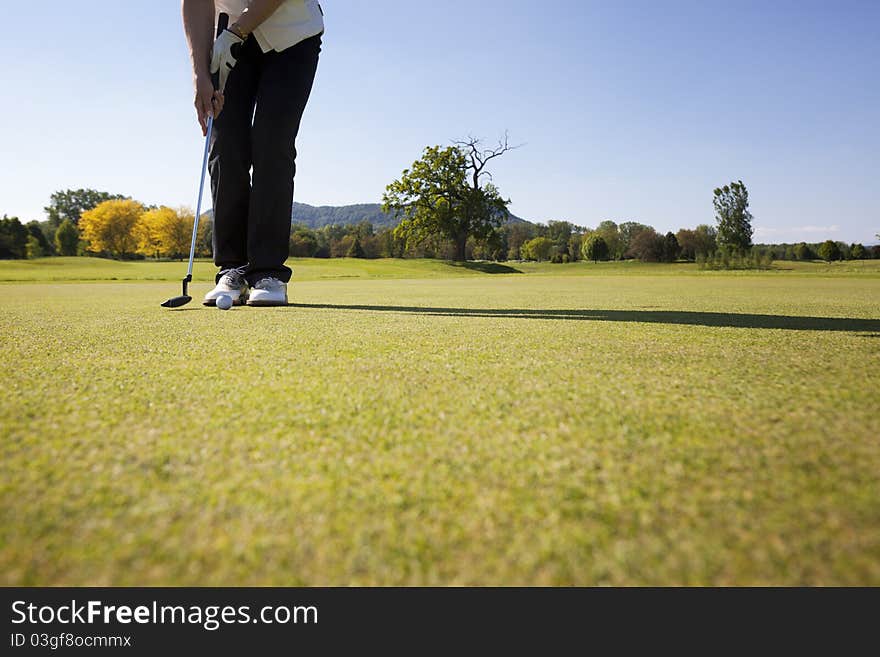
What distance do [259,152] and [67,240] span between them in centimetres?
6805

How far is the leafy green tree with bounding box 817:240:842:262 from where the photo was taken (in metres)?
57.0

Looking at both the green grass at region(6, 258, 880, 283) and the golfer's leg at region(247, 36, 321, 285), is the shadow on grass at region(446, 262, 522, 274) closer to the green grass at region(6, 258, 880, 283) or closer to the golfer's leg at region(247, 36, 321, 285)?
the green grass at region(6, 258, 880, 283)

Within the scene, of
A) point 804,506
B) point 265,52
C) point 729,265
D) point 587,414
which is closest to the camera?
point 804,506

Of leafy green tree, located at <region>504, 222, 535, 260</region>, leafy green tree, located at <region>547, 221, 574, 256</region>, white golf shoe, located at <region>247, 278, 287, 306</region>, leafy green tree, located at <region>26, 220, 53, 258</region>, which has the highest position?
leafy green tree, located at <region>547, 221, 574, 256</region>

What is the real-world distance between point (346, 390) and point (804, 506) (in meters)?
0.84

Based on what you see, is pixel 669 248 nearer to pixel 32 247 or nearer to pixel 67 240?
pixel 32 247

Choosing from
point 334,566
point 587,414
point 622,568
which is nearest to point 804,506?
point 622,568

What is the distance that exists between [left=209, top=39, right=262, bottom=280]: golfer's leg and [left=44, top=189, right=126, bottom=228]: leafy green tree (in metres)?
83.2

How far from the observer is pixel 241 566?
0.50 metres

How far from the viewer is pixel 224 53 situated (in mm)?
3051

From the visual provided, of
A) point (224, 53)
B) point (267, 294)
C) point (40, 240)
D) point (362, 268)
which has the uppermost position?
point (40, 240)

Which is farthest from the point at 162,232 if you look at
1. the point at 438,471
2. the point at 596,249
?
the point at 438,471

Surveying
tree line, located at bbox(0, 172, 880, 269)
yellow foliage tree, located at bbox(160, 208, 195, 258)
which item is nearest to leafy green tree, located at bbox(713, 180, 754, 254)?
tree line, located at bbox(0, 172, 880, 269)
